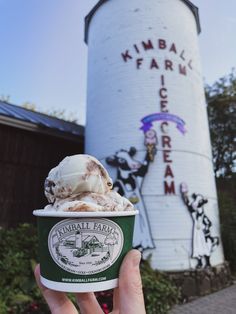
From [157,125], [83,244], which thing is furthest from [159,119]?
[83,244]

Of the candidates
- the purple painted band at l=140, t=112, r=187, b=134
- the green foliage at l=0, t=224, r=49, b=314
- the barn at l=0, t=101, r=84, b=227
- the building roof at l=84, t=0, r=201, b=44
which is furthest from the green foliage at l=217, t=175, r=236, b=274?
the building roof at l=84, t=0, r=201, b=44

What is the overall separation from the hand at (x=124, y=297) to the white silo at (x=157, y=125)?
5946mm

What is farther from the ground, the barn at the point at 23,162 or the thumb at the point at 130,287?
the barn at the point at 23,162

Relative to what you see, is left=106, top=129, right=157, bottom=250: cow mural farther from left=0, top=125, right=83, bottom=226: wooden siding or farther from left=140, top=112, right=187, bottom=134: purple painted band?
left=0, top=125, right=83, bottom=226: wooden siding

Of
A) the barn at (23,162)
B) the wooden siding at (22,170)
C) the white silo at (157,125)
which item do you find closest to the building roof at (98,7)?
the white silo at (157,125)

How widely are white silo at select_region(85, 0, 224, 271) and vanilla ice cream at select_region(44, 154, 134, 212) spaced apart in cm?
593

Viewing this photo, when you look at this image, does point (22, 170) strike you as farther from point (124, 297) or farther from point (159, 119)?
point (124, 297)

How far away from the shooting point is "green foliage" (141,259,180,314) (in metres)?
5.45

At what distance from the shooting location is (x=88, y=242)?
151 centimetres

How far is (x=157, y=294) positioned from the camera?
5.62 meters

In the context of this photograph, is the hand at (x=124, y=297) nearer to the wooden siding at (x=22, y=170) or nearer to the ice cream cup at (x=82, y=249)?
the ice cream cup at (x=82, y=249)

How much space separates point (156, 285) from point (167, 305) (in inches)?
16.2

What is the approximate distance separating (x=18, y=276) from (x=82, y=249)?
431 centimetres

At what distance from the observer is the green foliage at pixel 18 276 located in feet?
15.0
